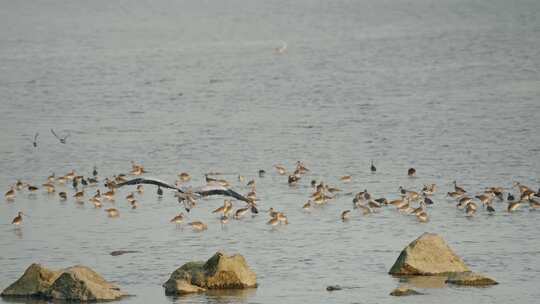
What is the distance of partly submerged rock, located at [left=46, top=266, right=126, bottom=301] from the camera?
61.3 feet

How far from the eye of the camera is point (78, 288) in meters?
18.7

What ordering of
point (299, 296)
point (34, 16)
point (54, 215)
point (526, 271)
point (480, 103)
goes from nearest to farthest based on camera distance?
point (299, 296) → point (526, 271) → point (54, 215) → point (480, 103) → point (34, 16)

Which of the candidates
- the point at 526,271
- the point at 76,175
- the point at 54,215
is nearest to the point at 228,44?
the point at 76,175

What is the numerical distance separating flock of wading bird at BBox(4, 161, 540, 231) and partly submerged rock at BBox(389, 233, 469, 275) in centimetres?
556

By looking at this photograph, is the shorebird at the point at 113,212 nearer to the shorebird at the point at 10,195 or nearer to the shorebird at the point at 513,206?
the shorebird at the point at 10,195

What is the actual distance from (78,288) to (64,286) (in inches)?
9.6

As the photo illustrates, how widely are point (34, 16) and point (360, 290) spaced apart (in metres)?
80.1

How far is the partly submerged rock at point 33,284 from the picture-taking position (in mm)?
19125

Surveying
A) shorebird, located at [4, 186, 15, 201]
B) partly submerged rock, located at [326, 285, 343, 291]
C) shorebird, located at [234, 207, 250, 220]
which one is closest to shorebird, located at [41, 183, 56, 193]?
shorebird, located at [4, 186, 15, 201]

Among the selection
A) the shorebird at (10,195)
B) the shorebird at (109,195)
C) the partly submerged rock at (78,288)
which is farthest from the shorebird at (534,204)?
the shorebird at (10,195)

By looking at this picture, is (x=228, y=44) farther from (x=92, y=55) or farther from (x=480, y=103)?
(x=480, y=103)

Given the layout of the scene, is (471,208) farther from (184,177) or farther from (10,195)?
(10,195)

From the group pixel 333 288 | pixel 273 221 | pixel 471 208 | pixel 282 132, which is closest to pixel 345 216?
pixel 273 221

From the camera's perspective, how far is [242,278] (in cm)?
1973
